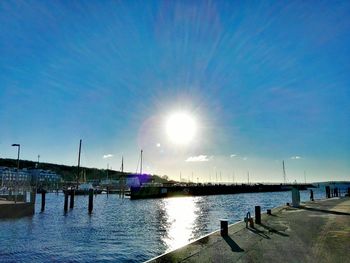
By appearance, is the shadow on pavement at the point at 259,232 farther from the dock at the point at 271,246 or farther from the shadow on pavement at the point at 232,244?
the shadow on pavement at the point at 232,244

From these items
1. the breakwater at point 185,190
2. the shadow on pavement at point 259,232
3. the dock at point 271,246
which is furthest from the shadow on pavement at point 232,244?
the breakwater at point 185,190

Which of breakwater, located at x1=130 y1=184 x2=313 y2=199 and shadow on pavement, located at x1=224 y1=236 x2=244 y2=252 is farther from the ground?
breakwater, located at x1=130 y1=184 x2=313 y2=199

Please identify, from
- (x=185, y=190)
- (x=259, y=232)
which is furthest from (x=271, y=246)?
(x=185, y=190)

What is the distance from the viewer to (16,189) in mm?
40594

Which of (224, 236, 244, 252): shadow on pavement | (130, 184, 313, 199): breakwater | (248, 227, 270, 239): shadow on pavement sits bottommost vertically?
(224, 236, 244, 252): shadow on pavement

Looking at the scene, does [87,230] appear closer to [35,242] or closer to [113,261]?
[35,242]

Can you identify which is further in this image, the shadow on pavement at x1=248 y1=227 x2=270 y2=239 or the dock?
the shadow on pavement at x1=248 y1=227 x2=270 y2=239

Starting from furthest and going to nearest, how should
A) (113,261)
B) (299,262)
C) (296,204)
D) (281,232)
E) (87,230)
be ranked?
(296,204) → (87,230) → (113,261) → (281,232) → (299,262)

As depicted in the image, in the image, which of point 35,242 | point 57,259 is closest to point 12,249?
point 35,242

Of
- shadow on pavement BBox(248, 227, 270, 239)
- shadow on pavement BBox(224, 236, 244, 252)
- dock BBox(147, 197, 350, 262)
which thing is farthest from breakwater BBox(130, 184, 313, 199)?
shadow on pavement BBox(224, 236, 244, 252)

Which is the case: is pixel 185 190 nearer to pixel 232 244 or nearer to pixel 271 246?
pixel 232 244

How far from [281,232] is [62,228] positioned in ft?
76.9

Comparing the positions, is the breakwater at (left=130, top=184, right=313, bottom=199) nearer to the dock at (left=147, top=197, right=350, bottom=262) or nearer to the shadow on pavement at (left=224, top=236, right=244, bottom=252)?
the dock at (left=147, top=197, right=350, bottom=262)

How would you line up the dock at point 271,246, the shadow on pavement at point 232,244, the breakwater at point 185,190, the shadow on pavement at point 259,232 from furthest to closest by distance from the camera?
the breakwater at point 185,190
the shadow on pavement at point 259,232
the shadow on pavement at point 232,244
the dock at point 271,246
